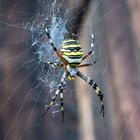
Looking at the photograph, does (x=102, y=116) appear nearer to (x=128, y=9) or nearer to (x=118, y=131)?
(x=118, y=131)

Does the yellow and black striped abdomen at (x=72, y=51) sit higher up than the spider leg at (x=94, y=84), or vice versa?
the yellow and black striped abdomen at (x=72, y=51)

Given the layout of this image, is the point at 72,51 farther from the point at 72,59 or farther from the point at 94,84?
the point at 94,84

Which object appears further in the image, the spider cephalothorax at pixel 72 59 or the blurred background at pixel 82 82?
the spider cephalothorax at pixel 72 59

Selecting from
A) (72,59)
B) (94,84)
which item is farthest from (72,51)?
(94,84)

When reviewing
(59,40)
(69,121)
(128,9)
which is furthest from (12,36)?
(59,40)

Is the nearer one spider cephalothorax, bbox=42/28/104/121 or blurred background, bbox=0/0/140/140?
blurred background, bbox=0/0/140/140
